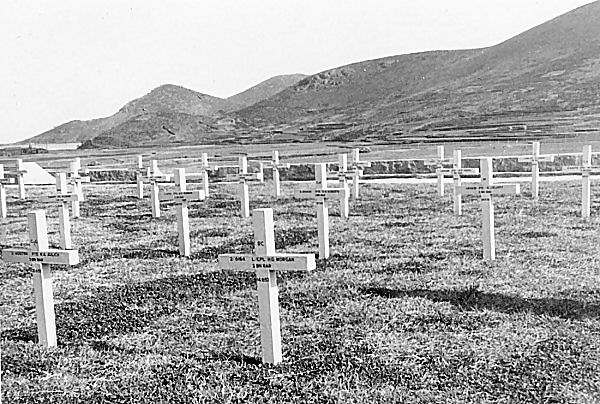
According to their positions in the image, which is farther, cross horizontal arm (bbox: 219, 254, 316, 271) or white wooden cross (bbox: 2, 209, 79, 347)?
white wooden cross (bbox: 2, 209, 79, 347)

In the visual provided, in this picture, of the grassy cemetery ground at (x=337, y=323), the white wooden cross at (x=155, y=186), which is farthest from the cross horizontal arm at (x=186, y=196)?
the white wooden cross at (x=155, y=186)

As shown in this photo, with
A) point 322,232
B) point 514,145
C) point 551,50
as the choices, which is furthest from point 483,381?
point 551,50

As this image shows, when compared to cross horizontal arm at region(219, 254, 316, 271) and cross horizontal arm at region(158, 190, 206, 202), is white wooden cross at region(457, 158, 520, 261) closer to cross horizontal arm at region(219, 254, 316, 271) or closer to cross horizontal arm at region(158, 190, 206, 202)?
cross horizontal arm at region(158, 190, 206, 202)

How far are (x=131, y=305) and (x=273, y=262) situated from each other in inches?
114

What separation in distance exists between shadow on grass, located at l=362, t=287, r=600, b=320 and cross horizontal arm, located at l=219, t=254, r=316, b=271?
2392 millimetres

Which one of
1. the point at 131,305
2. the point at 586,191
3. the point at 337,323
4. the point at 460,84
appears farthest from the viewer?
the point at 460,84

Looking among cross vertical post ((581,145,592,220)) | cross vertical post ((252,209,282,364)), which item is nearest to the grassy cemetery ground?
cross vertical post ((252,209,282,364))

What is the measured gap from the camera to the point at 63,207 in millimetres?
13852

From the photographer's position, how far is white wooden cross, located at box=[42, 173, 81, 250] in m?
13.8

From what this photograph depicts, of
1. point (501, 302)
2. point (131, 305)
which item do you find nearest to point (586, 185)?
point (501, 302)

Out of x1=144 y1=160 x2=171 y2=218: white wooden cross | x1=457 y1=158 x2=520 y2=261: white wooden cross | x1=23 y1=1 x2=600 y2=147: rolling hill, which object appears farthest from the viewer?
x1=23 y1=1 x2=600 y2=147: rolling hill

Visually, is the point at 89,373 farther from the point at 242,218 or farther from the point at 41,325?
the point at 242,218

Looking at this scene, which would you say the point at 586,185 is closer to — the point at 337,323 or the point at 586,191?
the point at 586,191

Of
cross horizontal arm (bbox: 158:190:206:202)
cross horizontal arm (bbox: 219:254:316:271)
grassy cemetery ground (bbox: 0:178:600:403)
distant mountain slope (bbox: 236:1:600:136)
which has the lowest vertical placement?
grassy cemetery ground (bbox: 0:178:600:403)
